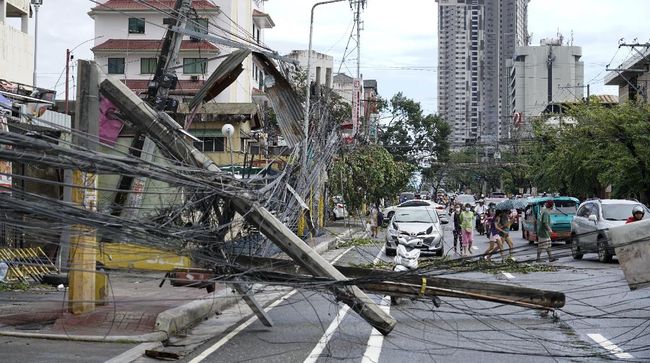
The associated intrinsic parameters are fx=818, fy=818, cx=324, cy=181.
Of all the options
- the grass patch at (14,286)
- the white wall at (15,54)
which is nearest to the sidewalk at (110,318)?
the grass patch at (14,286)

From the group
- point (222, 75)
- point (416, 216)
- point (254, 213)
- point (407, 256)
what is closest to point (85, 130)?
point (222, 75)

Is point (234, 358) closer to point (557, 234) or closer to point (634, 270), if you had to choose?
point (634, 270)

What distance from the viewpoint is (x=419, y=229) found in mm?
28609

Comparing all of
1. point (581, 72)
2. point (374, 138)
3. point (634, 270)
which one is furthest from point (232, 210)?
point (581, 72)

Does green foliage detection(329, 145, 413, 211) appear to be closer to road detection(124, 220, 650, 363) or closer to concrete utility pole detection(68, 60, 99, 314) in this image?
road detection(124, 220, 650, 363)

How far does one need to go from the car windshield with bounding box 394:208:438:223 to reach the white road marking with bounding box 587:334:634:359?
59.0 ft

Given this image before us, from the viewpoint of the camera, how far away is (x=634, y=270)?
8.17 m

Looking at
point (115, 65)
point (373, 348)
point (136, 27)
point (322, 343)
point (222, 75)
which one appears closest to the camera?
point (373, 348)

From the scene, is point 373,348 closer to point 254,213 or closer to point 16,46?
point 254,213

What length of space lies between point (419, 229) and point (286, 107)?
15.6m

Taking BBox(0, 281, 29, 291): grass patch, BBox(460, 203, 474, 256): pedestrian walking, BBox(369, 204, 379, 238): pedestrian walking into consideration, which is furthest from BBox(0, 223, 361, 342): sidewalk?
BBox(369, 204, 379, 238): pedestrian walking

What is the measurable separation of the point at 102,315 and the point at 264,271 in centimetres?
393

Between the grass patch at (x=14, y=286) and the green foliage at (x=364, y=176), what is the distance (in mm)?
20978

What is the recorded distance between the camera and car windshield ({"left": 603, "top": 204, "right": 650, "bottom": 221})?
24.9m
